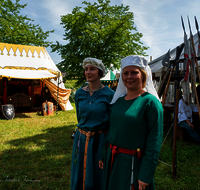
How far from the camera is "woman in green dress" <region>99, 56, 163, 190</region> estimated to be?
4.01 ft

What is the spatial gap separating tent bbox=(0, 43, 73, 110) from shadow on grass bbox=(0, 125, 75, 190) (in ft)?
14.9

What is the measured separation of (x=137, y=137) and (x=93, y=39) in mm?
12202

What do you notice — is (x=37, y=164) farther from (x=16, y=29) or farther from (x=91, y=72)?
(x=16, y=29)

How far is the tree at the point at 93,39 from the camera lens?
41.3 feet

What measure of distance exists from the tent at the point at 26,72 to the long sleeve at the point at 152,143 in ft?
26.3

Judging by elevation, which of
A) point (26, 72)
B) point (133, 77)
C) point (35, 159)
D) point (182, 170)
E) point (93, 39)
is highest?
point (93, 39)

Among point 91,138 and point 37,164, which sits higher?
point 91,138

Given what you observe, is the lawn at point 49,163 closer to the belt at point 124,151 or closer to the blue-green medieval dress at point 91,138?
the blue-green medieval dress at point 91,138

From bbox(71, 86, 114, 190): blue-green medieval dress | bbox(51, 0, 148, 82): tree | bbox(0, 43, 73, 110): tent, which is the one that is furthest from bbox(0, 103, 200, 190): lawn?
bbox(51, 0, 148, 82): tree


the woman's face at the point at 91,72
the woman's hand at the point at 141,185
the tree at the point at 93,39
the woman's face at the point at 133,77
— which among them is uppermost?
the tree at the point at 93,39

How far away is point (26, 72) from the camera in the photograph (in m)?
8.55

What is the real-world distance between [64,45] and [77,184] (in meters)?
12.9

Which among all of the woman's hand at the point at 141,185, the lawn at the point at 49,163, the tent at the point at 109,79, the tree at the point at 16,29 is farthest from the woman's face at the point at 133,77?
the tree at the point at 16,29

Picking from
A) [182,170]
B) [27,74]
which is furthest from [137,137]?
[27,74]
